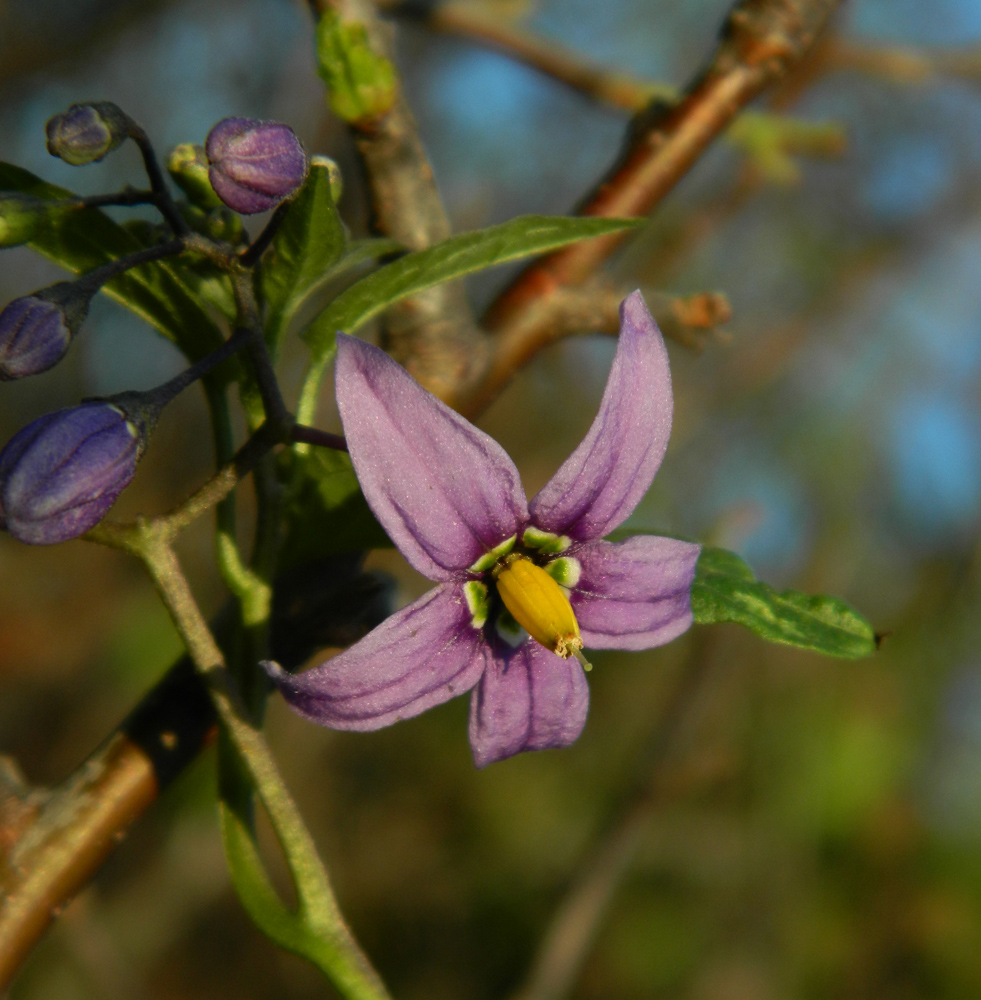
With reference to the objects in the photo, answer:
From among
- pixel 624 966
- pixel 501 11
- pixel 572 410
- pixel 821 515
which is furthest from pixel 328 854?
pixel 501 11

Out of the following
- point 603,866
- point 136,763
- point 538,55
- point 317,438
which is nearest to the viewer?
point 317,438

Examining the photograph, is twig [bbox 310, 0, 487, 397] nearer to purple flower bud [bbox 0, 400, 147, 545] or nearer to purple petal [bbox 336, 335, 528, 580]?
purple petal [bbox 336, 335, 528, 580]

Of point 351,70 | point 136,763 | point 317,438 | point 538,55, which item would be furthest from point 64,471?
point 538,55

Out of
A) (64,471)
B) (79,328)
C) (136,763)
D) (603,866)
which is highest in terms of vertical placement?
(79,328)

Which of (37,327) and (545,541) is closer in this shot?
(37,327)

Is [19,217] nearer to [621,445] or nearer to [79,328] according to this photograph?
[79,328]

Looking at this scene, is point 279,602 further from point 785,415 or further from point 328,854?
point 785,415

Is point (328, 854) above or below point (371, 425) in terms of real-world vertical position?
below
